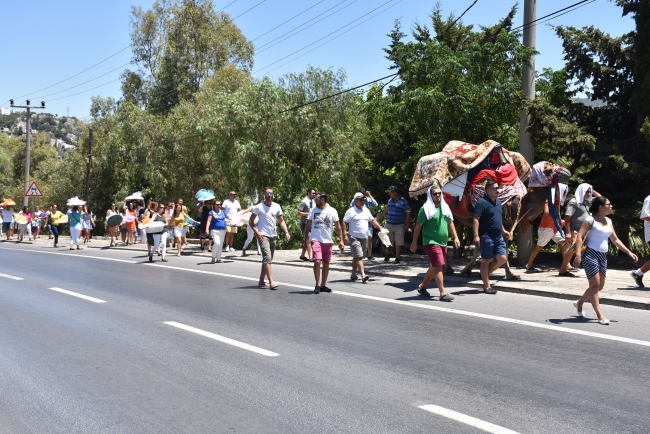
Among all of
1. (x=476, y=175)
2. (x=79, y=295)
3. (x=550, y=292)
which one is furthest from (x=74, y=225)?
(x=550, y=292)

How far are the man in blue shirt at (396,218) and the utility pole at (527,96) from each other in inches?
120

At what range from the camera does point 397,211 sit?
18203 millimetres

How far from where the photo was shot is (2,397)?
6.19 metres

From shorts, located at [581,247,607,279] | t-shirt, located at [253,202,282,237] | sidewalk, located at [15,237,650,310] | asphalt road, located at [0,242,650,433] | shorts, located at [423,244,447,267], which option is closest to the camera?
asphalt road, located at [0,242,650,433]

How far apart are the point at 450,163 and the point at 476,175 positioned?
607 mm

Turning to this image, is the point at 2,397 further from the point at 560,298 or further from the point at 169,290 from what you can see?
the point at 560,298

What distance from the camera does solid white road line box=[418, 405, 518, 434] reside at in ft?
17.0

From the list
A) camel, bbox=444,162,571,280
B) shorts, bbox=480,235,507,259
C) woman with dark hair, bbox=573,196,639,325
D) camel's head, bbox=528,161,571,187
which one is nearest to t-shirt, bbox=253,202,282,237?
camel, bbox=444,162,571,280

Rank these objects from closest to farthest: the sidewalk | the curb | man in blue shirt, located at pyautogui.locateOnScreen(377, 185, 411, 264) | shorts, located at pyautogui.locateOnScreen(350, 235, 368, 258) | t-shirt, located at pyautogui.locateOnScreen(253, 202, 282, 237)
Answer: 1. the curb
2. the sidewalk
3. t-shirt, located at pyautogui.locateOnScreen(253, 202, 282, 237)
4. shorts, located at pyautogui.locateOnScreen(350, 235, 368, 258)
5. man in blue shirt, located at pyautogui.locateOnScreen(377, 185, 411, 264)

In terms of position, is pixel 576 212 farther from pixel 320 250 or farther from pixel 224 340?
pixel 224 340

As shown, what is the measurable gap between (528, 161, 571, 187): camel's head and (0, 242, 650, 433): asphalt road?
3.12 meters

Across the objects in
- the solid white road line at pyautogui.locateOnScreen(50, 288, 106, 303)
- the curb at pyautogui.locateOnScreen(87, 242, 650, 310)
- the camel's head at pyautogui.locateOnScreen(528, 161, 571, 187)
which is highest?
the camel's head at pyautogui.locateOnScreen(528, 161, 571, 187)

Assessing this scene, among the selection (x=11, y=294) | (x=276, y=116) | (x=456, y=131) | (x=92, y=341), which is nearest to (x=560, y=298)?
(x=456, y=131)

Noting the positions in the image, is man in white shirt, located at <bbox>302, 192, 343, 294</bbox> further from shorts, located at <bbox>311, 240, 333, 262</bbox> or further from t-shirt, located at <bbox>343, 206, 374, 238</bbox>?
t-shirt, located at <bbox>343, 206, 374, 238</bbox>
